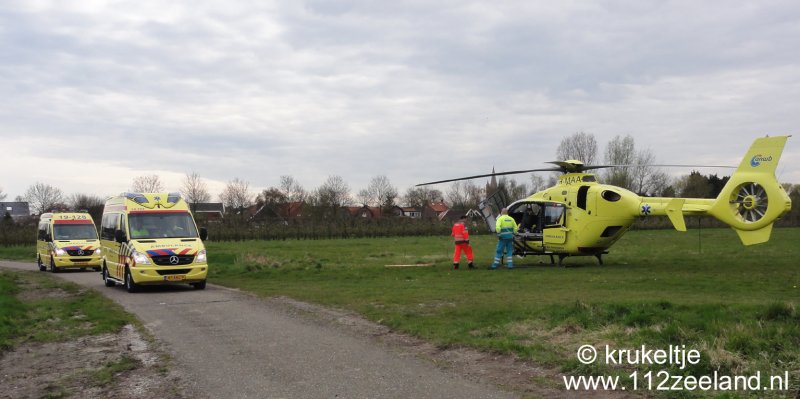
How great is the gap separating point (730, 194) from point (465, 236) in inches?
308

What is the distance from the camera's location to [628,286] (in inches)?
614

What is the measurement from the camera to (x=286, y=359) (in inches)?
333

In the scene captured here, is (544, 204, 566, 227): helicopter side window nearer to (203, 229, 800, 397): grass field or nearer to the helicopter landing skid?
the helicopter landing skid

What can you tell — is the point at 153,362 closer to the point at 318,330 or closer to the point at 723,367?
the point at 318,330

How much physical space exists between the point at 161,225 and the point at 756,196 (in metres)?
16.2

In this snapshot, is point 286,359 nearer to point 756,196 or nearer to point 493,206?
point 756,196

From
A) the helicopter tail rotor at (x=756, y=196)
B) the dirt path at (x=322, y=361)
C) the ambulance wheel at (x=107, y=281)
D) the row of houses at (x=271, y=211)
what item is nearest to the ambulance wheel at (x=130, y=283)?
the ambulance wheel at (x=107, y=281)

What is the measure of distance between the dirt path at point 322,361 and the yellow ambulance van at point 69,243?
1775 centimetres

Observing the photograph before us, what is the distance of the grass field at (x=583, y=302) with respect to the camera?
7289mm

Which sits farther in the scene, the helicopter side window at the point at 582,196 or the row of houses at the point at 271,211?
the row of houses at the point at 271,211

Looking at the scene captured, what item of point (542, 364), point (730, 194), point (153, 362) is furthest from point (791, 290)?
point (153, 362)

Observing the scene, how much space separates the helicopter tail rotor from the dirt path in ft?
40.2

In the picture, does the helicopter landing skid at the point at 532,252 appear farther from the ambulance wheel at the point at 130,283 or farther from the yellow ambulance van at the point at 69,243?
the yellow ambulance van at the point at 69,243

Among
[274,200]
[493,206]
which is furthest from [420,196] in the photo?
[493,206]
